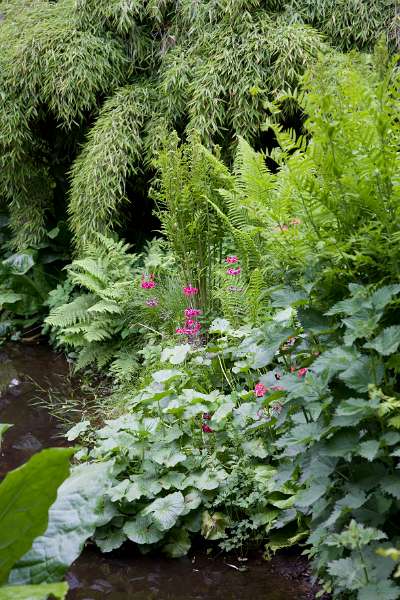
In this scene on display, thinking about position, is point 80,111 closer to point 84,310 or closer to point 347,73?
point 84,310

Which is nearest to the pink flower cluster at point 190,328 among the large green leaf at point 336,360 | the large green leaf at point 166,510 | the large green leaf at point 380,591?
the large green leaf at point 166,510

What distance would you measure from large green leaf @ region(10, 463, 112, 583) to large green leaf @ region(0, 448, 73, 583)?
0.05 m

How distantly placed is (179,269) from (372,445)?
107 inches

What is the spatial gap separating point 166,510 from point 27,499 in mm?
1124

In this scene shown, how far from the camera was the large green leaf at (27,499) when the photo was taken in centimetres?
127

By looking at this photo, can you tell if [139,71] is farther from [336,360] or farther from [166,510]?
[336,360]

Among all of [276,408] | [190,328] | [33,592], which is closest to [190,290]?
[190,328]

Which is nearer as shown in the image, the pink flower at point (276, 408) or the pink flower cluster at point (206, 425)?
the pink flower at point (276, 408)

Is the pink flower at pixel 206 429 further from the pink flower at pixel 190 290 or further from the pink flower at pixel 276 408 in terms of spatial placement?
the pink flower at pixel 190 290

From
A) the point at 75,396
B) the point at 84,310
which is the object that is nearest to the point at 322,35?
the point at 84,310

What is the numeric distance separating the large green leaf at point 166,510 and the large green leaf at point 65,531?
2.89 ft

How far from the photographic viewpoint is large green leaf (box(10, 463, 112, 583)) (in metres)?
1.35

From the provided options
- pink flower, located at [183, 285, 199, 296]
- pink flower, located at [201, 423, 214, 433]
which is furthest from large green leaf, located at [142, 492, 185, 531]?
pink flower, located at [183, 285, 199, 296]

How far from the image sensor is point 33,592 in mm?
1167
